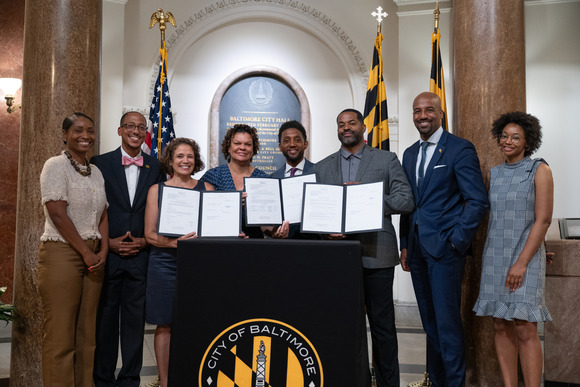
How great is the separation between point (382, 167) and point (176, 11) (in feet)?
15.3

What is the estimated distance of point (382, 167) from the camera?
325 cm

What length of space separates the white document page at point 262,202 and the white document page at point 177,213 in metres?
0.31

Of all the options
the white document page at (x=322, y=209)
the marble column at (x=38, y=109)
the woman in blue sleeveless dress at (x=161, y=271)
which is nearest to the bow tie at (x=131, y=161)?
the woman in blue sleeveless dress at (x=161, y=271)

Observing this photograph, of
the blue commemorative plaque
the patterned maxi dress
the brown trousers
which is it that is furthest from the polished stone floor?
the blue commemorative plaque

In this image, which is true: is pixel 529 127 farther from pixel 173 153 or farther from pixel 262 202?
pixel 173 153

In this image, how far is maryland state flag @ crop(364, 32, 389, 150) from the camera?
525 centimetres

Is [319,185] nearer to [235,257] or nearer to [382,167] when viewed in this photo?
[382,167]

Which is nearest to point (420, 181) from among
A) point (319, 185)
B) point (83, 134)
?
point (319, 185)

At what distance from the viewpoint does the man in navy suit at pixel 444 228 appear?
3193 millimetres

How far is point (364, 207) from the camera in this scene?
2.81 meters

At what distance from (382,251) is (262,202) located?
0.79m

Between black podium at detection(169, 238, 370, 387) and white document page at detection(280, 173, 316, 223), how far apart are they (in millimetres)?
892

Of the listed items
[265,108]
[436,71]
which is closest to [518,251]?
[436,71]

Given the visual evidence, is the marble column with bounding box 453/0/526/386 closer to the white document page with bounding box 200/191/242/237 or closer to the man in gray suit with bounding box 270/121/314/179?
the man in gray suit with bounding box 270/121/314/179
